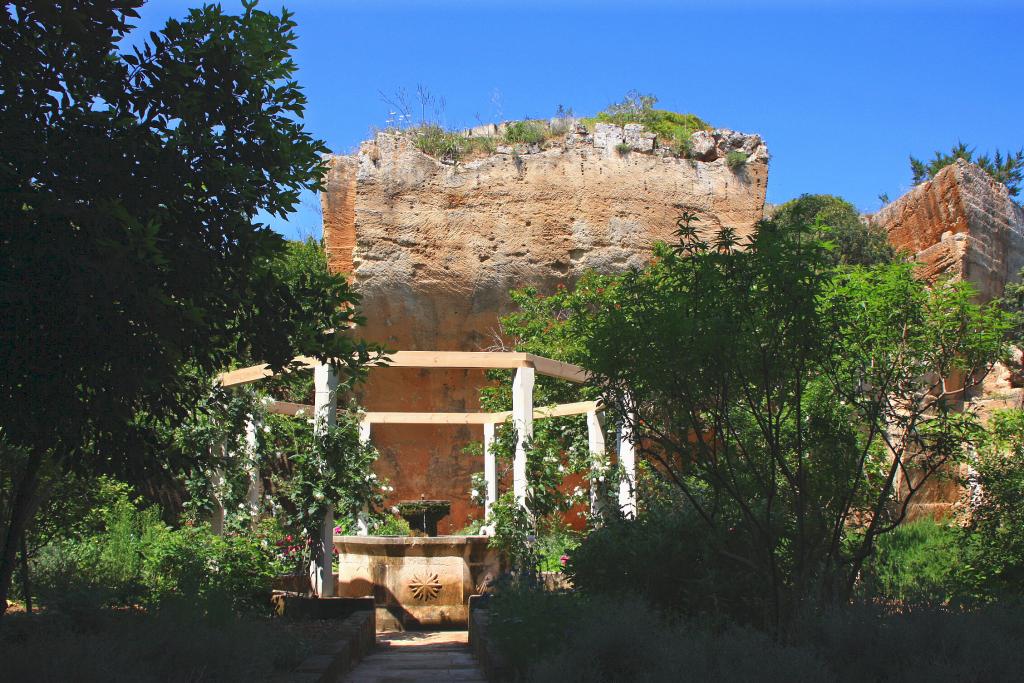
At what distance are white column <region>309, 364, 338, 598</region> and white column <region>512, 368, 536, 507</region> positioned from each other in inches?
87.3

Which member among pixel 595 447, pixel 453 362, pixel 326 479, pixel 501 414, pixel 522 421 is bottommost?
pixel 326 479

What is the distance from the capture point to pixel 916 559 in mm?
10914

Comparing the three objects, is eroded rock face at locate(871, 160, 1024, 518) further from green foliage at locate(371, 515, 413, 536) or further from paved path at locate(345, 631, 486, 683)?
paved path at locate(345, 631, 486, 683)

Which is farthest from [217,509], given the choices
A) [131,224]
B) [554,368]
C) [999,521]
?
[999,521]

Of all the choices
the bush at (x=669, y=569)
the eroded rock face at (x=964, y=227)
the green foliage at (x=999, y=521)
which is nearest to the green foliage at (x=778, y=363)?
the bush at (x=669, y=569)

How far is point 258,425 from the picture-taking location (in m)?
10.8

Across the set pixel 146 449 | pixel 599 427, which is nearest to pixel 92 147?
pixel 146 449

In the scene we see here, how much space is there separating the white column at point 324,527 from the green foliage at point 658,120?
11.5 meters

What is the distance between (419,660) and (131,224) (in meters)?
4.89

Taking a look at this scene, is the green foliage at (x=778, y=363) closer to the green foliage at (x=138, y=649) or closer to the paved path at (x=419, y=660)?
the paved path at (x=419, y=660)

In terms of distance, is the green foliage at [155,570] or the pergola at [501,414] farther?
the pergola at [501,414]

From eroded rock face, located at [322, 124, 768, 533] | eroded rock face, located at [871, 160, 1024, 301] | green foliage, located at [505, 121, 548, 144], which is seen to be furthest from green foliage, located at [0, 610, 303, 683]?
eroded rock face, located at [871, 160, 1024, 301]

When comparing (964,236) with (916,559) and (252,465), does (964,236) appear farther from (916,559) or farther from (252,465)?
(252,465)

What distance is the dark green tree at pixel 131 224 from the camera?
14.4ft
